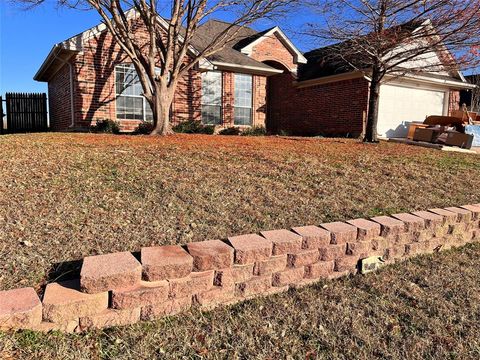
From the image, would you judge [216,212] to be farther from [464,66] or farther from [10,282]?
[464,66]

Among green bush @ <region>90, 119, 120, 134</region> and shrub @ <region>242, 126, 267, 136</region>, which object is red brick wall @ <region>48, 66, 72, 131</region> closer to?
green bush @ <region>90, 119, 120, 134</region>

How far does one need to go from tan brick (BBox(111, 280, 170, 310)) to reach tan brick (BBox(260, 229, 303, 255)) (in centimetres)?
86

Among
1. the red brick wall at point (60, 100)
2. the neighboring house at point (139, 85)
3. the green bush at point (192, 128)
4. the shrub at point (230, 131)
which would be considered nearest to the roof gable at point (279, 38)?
the neighboring house at point (139, 85)

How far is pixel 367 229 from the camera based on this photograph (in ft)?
10.6

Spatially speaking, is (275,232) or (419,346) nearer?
(419,346)

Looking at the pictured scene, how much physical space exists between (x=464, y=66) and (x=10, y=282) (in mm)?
10800

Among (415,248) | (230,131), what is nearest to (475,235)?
(415,248)

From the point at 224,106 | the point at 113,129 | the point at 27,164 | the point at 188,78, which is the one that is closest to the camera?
the point at 27,164

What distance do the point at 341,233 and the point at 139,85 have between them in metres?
10.9

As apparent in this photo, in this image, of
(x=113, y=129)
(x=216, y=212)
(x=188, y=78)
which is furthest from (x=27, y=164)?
(x=188, y=78)

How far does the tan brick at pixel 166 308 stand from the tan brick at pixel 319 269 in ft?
3.36

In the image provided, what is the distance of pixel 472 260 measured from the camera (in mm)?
3727

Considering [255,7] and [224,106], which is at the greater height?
[255,7]

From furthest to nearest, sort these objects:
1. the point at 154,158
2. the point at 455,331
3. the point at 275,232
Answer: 1. the point at 154,158
2. the point at 275,232
3. the point at 455,331
